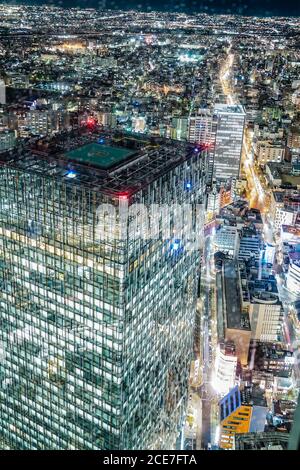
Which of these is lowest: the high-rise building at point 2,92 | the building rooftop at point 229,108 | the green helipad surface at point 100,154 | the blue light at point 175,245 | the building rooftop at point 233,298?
the building rooftop at point 233,298

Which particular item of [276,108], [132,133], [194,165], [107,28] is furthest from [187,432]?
[276,108]

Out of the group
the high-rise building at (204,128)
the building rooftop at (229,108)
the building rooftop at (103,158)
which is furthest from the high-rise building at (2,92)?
the building rooftop at (229,108)

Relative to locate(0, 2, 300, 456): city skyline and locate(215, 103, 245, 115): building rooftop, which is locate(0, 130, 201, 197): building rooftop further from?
locate(215, 103, 245, 115): building rooftop

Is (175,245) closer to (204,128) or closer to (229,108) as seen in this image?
(204,128)

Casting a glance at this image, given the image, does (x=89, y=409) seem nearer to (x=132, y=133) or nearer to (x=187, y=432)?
(x=187, y=432)

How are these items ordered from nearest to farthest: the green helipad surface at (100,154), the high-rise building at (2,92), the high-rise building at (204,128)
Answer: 1. the green helipad surface at (100,154)
2. the high-rise building at (2,92)
3. the high-rise building at (204,128)

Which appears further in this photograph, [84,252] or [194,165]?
[194,165]

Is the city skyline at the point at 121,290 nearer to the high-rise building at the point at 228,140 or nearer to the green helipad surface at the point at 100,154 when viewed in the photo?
the green helipad surface at the point at 100,154
